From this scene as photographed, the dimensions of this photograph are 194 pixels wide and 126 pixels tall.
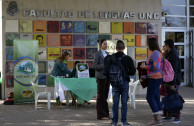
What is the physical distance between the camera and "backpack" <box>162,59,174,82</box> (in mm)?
7188

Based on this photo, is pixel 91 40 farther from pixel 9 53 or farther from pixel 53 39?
pixel 9 53

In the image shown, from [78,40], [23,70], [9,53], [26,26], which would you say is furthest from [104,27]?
[23,70]

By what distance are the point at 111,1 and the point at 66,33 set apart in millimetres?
2028

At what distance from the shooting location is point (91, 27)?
40.8ft

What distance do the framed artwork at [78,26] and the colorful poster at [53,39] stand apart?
658 mm

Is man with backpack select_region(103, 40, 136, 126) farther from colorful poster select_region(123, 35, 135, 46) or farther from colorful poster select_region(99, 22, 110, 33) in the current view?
colorful poster select_region(123, 35, 135, 46)

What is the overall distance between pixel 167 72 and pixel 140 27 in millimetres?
5865

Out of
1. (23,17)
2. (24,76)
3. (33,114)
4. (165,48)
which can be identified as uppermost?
(23,17)

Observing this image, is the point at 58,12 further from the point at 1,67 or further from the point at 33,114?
the point at 33,114

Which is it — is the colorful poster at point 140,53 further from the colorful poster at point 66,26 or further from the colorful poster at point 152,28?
the colorful poster at point 66,26

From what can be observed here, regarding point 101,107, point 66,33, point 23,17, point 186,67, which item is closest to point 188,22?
point 186,67

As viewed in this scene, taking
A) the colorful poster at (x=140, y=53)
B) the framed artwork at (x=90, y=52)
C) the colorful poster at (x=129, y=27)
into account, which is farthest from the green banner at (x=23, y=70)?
the colorful poster at (x=140, y=53)

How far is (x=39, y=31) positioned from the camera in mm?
12023

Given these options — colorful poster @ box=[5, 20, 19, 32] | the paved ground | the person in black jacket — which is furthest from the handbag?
colorful poster @ box=[5, 20, 19, 32]
